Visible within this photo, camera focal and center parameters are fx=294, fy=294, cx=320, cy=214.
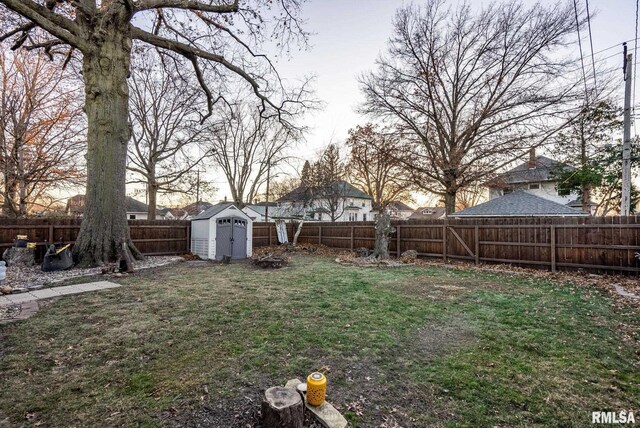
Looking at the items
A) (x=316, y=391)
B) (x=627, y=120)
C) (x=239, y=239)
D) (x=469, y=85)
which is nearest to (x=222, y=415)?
(x=316, y=391)

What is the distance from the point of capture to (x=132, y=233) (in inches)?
439

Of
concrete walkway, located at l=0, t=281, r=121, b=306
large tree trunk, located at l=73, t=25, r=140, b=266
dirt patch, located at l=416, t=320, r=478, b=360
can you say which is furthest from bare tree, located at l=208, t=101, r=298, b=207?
dirt patch, located at l=416, t=320, r=478, b=360

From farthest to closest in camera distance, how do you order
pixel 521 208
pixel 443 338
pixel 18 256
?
pixel 521 208
pixel 18 256
pixel 443 338

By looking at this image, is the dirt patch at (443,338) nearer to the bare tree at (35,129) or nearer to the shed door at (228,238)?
the shed door at (228,238)

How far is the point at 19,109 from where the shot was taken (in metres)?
10.2

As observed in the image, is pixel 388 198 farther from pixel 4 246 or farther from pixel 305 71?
pixel 4 246

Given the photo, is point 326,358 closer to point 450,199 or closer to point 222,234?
point 222,234

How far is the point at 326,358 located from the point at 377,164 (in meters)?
18.1

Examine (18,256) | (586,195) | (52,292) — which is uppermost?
(586,195)

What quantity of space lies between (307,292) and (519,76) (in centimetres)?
1514

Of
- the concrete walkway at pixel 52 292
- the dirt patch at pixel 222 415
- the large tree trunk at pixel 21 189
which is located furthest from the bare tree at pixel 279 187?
the dirt patch at pixel 222 415

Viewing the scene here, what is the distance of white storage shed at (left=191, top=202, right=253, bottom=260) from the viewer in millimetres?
11055

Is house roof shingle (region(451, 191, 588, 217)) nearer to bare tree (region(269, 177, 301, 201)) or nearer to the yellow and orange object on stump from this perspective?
the yellow and orange object on stump

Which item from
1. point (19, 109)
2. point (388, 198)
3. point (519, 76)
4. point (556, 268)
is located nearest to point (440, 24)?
point (519, 76)
